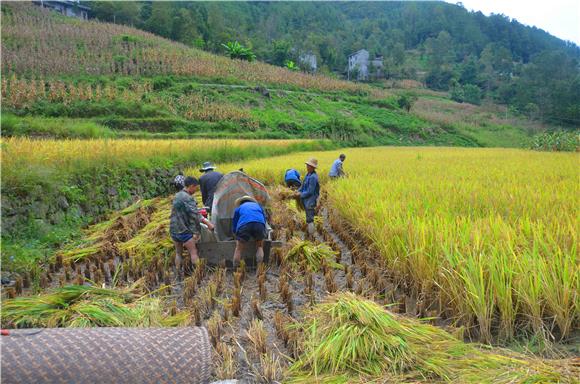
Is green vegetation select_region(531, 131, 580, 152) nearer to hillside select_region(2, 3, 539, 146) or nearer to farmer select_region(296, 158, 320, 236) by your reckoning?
hillside select_region(2, 3, 539, 146)

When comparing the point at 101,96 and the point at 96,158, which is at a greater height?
the point at 101,96

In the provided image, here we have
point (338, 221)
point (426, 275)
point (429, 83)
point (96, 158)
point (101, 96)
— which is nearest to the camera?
point (426, 275)

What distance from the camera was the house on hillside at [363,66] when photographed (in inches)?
2447

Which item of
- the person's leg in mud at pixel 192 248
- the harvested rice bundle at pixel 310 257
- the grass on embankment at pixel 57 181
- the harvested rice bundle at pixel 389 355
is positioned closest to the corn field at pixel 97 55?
the grass on embankment at pixel 57 181

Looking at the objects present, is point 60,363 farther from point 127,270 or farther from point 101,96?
point 101,96

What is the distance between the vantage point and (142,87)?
26.9 m

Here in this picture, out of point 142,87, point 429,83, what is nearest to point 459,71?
point 429,83

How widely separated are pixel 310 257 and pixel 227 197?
1.28 m

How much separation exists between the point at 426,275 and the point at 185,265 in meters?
2.77

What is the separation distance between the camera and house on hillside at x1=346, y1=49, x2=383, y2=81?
A: 204ft

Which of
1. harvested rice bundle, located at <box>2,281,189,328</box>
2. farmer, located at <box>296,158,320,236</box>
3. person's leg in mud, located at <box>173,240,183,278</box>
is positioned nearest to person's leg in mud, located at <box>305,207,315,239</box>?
farmer, located at <box>296,158,320,236</box>

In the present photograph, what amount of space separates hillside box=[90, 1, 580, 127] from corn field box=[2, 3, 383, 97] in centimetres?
1101

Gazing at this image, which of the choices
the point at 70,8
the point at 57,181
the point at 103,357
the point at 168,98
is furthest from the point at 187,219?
the point at 70,8

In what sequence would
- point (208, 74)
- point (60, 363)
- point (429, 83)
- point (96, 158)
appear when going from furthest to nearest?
Result: point (429, 83), point (208, 74), point (96, 158), point (60, 363)
